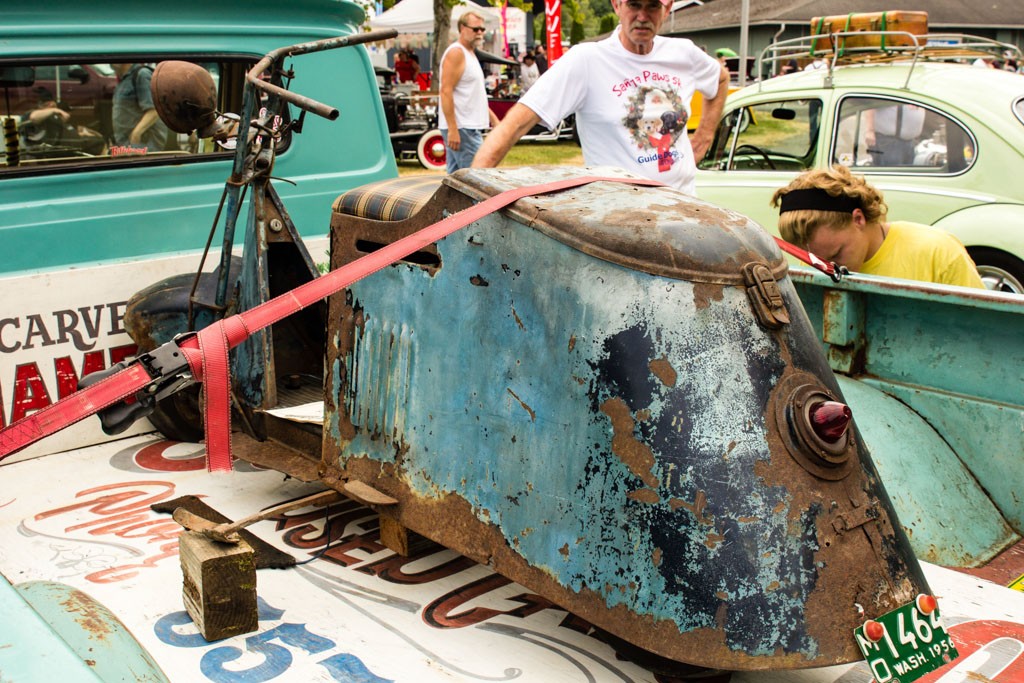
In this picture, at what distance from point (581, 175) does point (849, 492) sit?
0.97 meters

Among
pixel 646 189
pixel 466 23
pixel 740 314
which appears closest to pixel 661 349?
pixel 740 314

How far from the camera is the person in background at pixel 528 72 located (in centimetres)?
2185

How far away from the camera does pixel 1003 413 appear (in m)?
2.89

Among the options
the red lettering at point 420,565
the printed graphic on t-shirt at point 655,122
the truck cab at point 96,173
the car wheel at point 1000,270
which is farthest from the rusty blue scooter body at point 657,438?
the car wheel at point 1000,270

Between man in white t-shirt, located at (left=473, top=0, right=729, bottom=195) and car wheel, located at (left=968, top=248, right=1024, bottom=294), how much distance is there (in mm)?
2878

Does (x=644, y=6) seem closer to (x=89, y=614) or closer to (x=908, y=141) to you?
(x=89, y=614)

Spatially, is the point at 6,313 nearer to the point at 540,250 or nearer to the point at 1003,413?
the point at 540,250

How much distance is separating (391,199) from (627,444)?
1052mm

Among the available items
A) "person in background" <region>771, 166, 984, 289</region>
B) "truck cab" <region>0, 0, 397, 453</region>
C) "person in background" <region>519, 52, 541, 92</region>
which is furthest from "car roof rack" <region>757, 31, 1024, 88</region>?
"person in background" <region>519, 52, 541, 92</region>

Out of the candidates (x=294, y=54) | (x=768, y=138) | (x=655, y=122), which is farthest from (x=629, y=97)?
(x=768, y=138)

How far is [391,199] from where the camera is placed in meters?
2.60

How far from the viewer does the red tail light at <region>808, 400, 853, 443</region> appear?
6.07 ft

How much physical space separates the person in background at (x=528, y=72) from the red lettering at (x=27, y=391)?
19.3m

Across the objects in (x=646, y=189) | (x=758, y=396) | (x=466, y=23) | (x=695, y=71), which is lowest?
(x=758, y=396)
